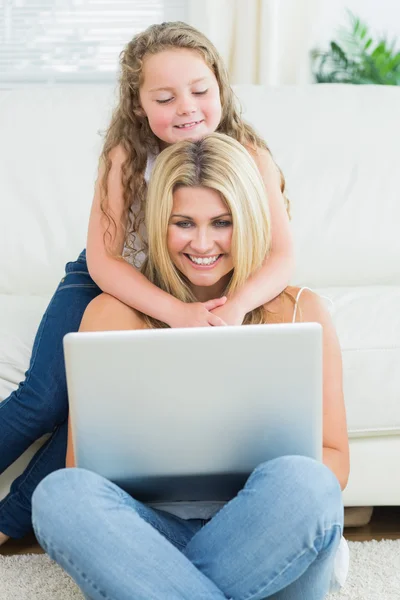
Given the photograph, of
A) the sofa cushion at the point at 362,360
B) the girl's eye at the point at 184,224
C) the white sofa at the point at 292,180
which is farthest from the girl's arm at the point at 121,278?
the white sofa at the point at 292,180

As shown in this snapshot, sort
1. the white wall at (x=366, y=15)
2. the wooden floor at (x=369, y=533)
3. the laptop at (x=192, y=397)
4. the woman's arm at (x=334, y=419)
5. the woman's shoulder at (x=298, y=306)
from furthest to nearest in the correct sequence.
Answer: the white wall at (x=366, y=15) < the wooden floor at (x=369, y=533) < the woman's shoulder at (x=298, y=306) < the woman's arm at (x=334, y=419) < the laptop at (x=192, y=397)

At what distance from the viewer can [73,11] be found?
11.2 ft

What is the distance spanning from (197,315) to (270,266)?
203 millimetres

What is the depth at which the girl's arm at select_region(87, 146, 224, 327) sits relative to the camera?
4.82ft

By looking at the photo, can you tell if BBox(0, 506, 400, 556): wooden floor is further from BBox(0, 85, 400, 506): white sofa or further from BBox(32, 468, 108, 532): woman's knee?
BBox(32, 468, 108, 532): woman's knee

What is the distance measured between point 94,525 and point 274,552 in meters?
0.24

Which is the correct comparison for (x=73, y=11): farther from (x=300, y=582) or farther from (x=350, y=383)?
(x=300, y=582)

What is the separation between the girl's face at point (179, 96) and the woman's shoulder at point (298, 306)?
0.34 m

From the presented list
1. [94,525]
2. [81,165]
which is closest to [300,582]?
[94,525]

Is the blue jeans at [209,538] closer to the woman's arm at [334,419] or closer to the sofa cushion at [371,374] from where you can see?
the woman's arm at [334,419]

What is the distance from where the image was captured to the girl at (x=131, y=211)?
5.18ft

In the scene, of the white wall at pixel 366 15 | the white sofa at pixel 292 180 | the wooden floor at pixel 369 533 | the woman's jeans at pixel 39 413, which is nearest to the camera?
the woman's jeans at pixel 39 413

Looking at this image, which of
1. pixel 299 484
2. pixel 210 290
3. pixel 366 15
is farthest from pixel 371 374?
pixel 366 15

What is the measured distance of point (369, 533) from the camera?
6.02 ft
